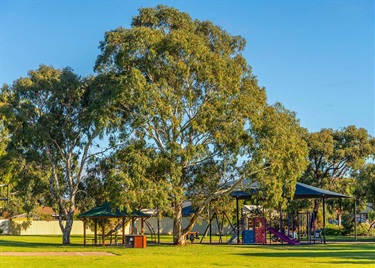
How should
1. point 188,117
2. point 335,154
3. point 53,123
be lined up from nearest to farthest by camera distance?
1. point 188,117
2. point 53,123
3. point 335,154

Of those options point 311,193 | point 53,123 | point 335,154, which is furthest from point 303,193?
point 335,154

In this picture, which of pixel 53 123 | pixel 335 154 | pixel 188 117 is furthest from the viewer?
pixel 335 154

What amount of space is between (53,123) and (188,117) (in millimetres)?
11165

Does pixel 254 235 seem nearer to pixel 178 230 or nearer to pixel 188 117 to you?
pixel 178 230

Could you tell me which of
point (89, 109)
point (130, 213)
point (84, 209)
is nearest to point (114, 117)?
point (89, 109)

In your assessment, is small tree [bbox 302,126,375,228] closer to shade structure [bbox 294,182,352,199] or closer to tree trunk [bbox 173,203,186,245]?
shade structure [bbox 294,182,352,199]

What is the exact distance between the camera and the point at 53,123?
48.5m

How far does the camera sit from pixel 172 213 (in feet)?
137

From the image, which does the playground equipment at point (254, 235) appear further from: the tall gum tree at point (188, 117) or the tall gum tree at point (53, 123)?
the tall gum tree at point (53, 123)

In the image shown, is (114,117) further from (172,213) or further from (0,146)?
(0,146)

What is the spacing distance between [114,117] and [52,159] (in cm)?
890

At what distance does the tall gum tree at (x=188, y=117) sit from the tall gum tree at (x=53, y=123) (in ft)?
16.2

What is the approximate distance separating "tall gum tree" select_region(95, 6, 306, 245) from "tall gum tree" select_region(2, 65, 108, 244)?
16.2ft

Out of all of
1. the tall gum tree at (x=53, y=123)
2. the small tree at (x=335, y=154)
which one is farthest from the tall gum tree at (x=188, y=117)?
the small tree at (x=335, y=154)
